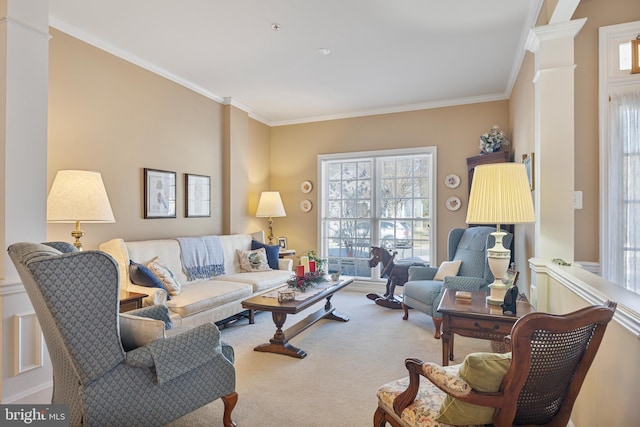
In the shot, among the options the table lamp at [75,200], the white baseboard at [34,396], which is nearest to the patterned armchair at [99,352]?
the white baseboard at [34,396]

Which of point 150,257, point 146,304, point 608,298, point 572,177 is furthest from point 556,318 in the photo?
point 150,257

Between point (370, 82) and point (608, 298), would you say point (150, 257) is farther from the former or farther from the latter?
point (608, 298)

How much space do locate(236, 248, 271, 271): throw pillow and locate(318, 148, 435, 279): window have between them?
142 cm

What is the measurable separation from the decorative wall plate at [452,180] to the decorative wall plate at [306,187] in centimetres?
217

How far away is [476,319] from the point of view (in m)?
2.21

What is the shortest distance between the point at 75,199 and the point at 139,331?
4.68ft

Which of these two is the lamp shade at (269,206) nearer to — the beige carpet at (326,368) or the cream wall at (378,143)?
the cream wall at (378,143)

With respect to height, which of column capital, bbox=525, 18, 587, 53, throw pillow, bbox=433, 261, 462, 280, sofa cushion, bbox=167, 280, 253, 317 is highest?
column capital, bbox=525, 18, 587, 53

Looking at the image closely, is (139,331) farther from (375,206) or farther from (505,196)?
(375,206)

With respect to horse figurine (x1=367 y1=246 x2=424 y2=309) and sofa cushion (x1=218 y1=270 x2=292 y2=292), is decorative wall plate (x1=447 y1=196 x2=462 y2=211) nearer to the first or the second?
horse figurine (x1=367 y1=246 x2=424 y2=309)

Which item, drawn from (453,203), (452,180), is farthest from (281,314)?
(452,180)

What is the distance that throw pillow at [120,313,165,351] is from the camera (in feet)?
5.74

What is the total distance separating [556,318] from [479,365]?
28cm

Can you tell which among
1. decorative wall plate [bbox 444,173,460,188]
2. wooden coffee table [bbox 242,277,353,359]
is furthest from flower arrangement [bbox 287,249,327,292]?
decorative wall plate [bbox 444,173,460,188]
